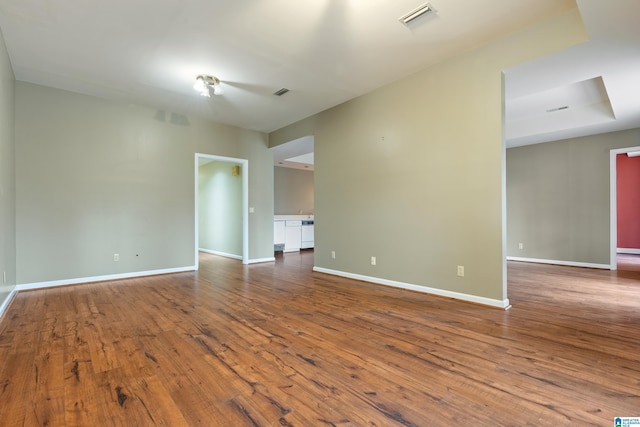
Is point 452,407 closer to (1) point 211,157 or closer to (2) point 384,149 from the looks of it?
(2) point 384,149

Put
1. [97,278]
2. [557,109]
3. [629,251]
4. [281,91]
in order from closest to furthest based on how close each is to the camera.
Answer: [281,91] → [97,278] → [557,109] → [629,251]

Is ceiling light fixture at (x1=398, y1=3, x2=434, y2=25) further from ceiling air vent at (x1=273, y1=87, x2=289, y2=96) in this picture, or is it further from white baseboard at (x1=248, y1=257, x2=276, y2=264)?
white baseboard at (x1=248, y1=257, x2=276, y2=264)

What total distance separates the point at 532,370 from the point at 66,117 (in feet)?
19.8

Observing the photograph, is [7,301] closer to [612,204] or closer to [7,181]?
[7,181]

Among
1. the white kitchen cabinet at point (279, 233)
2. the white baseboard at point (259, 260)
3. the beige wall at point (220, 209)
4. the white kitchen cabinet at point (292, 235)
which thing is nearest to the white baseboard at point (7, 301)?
the white baseboard at point (259, 260)

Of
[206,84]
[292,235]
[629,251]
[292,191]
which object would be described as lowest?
[629,251]

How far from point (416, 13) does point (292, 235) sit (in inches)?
254

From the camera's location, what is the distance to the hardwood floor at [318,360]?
149 cm

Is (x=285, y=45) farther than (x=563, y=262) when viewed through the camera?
No

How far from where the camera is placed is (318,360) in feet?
6.66

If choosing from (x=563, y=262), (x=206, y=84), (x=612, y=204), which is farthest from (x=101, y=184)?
(x=612, y=204)

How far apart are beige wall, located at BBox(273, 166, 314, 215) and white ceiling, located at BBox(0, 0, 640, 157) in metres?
4.63

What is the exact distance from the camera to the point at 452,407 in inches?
59.7

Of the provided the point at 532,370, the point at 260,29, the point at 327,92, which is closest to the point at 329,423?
the point at 532,370
